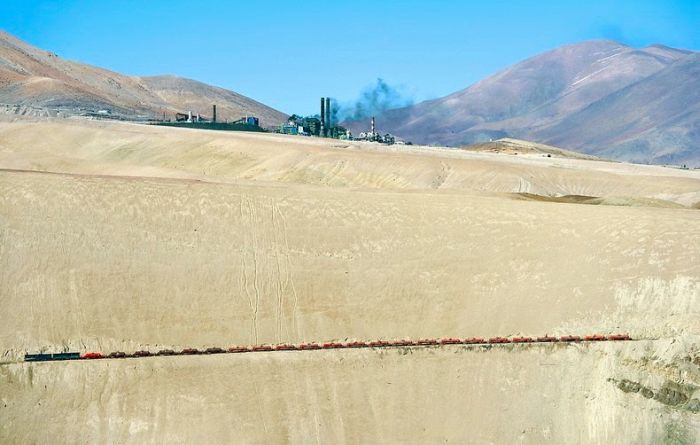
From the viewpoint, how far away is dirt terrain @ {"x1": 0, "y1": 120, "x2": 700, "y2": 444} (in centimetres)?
2942

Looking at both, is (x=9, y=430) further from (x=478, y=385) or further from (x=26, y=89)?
(x=26, y=89)

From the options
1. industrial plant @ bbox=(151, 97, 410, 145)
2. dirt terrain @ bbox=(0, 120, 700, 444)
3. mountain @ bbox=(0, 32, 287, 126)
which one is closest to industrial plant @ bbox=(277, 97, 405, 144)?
industrial plant @ bbox=(151, 97, 410, 145)

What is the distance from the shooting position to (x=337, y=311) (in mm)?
33812

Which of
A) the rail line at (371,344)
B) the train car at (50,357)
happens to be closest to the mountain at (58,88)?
the train car at (50,357)

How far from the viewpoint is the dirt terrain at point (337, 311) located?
29.4 m

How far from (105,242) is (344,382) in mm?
9164

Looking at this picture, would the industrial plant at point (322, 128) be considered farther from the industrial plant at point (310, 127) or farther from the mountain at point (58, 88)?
the mountain at point (58, 88)

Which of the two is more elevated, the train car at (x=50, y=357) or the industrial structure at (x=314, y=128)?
the industrial structure at (x=314, y=128)

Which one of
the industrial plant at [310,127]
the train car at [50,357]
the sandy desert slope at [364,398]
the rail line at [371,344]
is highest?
the industrial plant at [310,127]

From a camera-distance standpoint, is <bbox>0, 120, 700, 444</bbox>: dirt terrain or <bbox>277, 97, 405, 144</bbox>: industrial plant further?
<bbox>277, 97, 405, 144</bbox>: industrial plant

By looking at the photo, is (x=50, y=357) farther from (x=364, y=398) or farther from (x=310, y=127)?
(x=310, y=127)

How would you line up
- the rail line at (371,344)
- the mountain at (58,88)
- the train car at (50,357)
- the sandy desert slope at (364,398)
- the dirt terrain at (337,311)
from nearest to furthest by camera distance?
the sandy desert slope at (364,398), the dirt terrain at (337,311), the train car at (50,357), the rail line at (371,344), the mountain at (58,88)

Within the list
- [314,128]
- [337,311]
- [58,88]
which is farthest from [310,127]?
[337,311]

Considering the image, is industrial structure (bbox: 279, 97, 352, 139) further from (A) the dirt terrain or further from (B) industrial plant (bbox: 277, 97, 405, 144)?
(A) the dirt terrain
